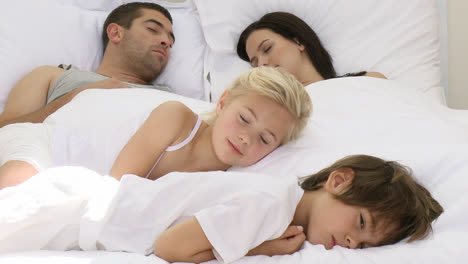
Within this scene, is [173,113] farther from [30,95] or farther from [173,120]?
[30,95]

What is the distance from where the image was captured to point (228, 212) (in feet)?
2.85

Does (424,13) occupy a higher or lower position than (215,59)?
higher

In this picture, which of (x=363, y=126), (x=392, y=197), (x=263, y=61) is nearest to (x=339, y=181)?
(x=392, y=197)

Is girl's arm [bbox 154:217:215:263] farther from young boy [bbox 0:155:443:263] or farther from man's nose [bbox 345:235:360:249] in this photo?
man's nose [bbox 345:235:360:249]

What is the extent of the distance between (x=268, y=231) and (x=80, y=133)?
65cm

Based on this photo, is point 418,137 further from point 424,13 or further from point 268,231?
point 424,13

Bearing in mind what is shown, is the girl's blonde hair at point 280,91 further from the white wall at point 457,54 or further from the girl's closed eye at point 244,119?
the white wall at point 457,54

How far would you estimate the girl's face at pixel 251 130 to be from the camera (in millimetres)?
1157

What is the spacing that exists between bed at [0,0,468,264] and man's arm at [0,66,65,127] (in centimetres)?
8

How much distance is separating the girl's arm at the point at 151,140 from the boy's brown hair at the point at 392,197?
1.46 feet

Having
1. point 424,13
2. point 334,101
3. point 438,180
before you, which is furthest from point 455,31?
point 438,180

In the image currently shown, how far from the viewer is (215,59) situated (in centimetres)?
187

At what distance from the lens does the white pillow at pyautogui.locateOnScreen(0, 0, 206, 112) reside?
1.69 m

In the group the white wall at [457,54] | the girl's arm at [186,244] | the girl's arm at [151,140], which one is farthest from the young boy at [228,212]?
the white wall at [457,54]
